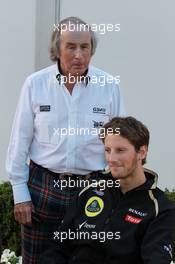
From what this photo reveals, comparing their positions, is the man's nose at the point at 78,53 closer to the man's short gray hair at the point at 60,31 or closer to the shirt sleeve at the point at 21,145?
the man's short gray hair at the point at 60,31

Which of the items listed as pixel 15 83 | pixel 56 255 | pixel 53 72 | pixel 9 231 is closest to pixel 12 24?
pixel 15 83

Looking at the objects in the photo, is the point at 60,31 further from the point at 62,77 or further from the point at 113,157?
the point at 113,157

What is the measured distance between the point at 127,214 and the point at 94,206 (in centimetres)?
17

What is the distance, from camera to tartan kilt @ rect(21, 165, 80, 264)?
3006 mm

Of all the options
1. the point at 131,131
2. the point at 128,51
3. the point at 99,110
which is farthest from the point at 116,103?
the point at 128,51

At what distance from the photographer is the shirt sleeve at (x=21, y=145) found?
116 inches

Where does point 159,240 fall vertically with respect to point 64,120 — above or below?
below

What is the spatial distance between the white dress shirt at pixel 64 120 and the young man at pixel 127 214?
22cm

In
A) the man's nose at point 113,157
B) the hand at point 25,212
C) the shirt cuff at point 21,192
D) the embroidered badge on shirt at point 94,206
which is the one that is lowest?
the hand at point 25,212

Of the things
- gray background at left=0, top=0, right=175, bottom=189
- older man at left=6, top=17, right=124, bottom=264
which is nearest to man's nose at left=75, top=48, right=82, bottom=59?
older man at left=6, top=17, right=124, bottom=264

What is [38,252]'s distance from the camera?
3.11 metres

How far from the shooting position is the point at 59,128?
9.56 ft

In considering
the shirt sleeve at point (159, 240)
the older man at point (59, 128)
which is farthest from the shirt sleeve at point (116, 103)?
the shirt sleeve at point (159, 240)

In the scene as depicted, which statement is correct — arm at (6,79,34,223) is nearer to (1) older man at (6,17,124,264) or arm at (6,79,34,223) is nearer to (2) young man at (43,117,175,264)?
(1) older man at (6,17,124,264)
